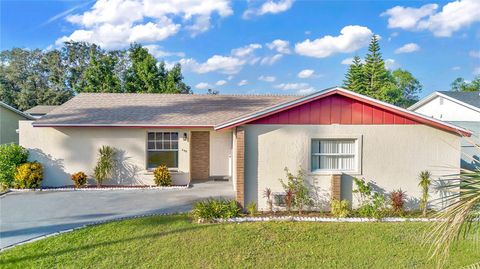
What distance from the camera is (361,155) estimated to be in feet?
30.3

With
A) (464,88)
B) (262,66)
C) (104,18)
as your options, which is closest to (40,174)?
(104,18)

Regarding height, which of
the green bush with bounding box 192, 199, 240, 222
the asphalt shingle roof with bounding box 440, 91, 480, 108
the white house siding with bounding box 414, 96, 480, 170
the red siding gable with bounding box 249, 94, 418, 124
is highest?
the asphalt shingle roof with bounding box 440, 91, 480, 108

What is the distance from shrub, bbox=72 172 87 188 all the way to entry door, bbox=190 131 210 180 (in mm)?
4588

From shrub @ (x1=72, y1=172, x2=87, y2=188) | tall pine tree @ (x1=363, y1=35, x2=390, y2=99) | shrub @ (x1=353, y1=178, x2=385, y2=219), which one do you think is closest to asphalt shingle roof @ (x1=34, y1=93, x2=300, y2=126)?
shrub @ (x1=72, y1=172, x2=87, y2=188)

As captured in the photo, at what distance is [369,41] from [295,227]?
41546 millimetres

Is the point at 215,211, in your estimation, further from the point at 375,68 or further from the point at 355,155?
the point at 375,68

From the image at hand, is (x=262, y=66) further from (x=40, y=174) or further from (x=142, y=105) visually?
(x=40, y=174)

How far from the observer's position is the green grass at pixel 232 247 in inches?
228

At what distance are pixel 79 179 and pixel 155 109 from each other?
182 inches

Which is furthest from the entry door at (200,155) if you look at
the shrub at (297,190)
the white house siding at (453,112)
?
the white house siding at (453,112)

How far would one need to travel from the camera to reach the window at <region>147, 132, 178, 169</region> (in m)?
13.0

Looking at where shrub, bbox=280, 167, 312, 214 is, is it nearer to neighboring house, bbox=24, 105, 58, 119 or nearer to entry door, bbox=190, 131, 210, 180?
entry door, bbox=190, 131, 210, 180

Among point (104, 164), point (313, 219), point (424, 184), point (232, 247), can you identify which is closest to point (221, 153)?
point (104, 164)

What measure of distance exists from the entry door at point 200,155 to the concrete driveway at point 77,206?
1409 mm
